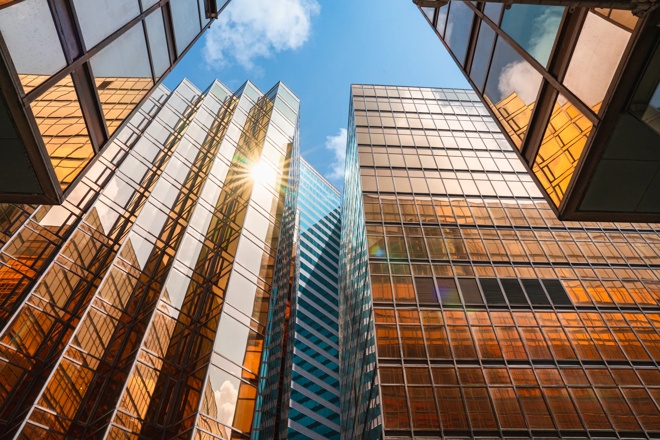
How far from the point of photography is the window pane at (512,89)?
33.3 feet

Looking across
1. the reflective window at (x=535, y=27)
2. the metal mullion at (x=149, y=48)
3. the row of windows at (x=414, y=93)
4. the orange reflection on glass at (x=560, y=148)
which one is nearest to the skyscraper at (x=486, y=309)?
the row of windows at (x=414, y=93)

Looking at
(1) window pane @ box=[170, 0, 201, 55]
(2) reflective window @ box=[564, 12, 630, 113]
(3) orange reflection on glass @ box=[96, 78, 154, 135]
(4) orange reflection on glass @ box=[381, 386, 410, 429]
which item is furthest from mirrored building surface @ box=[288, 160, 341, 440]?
(2) reflective window @ box=[564, 12, 630, 113]

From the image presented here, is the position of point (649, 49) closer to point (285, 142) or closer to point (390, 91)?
point (285, 142)

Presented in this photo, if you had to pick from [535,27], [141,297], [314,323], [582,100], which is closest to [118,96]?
[535,27]

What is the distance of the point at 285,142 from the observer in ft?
122

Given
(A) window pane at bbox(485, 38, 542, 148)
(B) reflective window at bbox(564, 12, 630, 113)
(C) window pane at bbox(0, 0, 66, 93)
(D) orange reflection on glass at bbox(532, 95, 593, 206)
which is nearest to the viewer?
(C) window pane at bbox(0, 0, 66, 93)

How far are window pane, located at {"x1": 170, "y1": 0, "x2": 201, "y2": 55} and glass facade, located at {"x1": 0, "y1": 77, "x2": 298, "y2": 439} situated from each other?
40.2 ft

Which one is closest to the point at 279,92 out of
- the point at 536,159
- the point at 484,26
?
the point at 484,26

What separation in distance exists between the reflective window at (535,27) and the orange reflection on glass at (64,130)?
946 centimetres

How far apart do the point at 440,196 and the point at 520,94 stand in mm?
26562

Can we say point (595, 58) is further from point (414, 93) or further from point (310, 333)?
point (310, 333)

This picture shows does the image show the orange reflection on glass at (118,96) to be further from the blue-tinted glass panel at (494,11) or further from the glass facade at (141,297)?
the glass facade at (141,297)

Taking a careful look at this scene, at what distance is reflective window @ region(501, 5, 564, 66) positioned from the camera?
872 centimetres

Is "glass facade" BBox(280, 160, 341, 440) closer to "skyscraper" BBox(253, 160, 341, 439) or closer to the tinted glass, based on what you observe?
"skyscraper" BBox(253, 160, 341, 439)
